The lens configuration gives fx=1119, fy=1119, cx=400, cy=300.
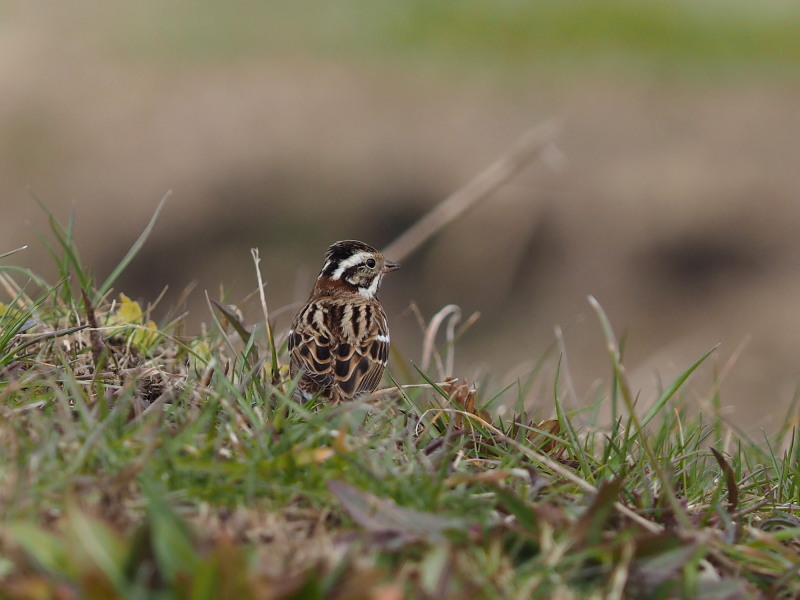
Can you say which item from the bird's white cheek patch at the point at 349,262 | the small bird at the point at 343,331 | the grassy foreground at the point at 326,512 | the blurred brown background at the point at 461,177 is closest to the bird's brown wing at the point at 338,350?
the small bird at the point at 343,331

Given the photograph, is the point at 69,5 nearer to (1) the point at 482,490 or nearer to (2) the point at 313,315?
(2) the point at 313,315

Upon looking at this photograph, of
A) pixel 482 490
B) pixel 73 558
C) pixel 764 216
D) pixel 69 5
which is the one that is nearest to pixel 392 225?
pixel 764 216

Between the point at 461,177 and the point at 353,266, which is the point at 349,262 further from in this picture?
the point at 461,177

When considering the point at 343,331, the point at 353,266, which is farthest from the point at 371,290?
the point at 343,331

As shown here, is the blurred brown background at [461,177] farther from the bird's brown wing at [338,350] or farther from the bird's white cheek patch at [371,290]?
the bird's brown wing at [338,350]

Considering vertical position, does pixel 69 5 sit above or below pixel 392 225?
above
